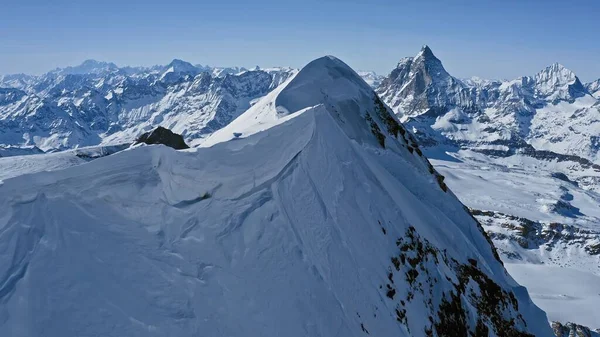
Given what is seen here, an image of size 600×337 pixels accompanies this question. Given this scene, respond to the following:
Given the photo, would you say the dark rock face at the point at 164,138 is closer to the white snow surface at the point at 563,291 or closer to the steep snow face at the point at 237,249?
the steep snow face at the point at 237,249

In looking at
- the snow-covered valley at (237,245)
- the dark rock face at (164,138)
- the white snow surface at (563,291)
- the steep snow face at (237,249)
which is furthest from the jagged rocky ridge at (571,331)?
the dark rock face at (164,138)

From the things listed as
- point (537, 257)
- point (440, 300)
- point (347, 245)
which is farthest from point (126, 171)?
point (537, 257)

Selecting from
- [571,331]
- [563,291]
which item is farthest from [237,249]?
[563,291]

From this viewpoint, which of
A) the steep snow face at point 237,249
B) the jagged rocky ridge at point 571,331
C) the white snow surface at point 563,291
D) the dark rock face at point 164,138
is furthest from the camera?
the white snow surface at point 563,291

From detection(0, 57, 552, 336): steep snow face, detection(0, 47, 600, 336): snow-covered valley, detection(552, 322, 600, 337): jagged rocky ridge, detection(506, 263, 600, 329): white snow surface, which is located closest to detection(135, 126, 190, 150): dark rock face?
detection(0, 47, 600, 336): snow-covered valley

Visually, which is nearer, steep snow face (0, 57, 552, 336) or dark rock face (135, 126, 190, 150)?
steep snow face (0, 57, 552, 336)

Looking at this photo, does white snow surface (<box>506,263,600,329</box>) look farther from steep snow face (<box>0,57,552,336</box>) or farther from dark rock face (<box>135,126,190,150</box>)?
dark rock face (<box>135,126,190,150</box>)

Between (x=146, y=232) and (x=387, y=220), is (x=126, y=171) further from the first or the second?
(x=387, y=220)

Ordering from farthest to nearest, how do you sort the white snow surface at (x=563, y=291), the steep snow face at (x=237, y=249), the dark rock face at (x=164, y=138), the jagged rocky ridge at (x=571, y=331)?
the white snow surface at (x=563, y=291)
the jagged rocky ridge at (x=571, y=331)
the dark rock face at (x=164, y=138)
the steep snow face at (x=237, y=249)
